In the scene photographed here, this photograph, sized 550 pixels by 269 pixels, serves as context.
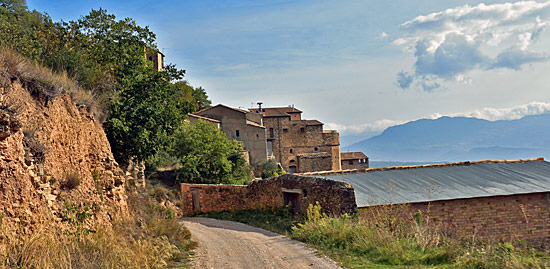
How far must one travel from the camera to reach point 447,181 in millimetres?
20281

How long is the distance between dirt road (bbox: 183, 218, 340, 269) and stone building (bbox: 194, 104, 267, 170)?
34.3m

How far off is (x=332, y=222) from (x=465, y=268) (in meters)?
5.66

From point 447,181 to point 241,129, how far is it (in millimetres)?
33775

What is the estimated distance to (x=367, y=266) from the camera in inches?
389

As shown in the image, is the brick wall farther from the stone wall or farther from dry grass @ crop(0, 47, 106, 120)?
dry grass @ crop(0, 47, 106, 120)

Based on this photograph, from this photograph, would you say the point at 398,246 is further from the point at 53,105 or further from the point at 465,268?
the point at 53,105

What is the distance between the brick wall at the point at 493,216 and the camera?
17703mm

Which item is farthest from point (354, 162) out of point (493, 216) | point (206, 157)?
point (493, 216)

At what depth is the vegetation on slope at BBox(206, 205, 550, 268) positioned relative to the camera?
929 cm

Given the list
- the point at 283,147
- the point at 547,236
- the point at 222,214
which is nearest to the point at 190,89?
the point at 283,147

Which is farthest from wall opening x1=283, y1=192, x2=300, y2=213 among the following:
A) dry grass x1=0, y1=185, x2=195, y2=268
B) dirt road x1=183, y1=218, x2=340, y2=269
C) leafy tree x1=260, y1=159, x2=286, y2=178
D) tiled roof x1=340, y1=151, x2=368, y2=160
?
tiled roof x1=340, y1=151, x2=368, y2=160

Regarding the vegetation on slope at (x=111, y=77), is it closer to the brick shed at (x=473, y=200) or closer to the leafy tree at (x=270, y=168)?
the brick shed at (x=473, y=200)

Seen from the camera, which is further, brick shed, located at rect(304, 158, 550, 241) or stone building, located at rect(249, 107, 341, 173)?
stone building, located at rect(249, 107, 341, 173)

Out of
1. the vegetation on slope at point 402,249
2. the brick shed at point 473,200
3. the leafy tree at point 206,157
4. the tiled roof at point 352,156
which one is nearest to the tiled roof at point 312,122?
the tiled roof at point 352,156
